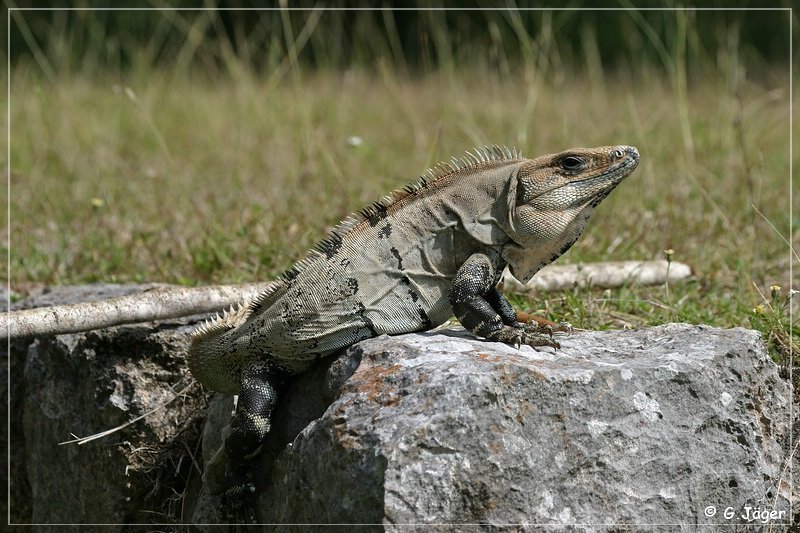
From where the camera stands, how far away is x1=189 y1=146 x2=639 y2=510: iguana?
12.0 ft

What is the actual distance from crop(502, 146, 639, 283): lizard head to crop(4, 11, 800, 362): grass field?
918mm

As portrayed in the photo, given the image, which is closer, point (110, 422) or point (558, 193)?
point (558, 193)

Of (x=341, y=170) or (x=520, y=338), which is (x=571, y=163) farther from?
(x=341, y=170)

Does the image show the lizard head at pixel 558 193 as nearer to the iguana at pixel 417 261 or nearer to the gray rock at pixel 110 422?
the iguana at pixel 417 261

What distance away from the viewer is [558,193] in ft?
12.0

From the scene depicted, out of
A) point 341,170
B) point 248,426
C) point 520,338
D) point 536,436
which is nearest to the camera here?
point 536,436

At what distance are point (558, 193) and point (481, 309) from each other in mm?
546

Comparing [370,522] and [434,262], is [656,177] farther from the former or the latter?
[370,522]

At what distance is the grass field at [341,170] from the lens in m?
5.69

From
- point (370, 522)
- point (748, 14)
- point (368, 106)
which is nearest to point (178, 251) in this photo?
point (370, 522)

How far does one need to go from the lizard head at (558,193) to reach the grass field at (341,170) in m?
0.92

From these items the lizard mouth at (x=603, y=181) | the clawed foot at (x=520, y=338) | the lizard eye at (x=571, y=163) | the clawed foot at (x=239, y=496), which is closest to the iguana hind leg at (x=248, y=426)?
the clawed foot at (x=239, y=496)

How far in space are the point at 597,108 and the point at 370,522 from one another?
315 inches

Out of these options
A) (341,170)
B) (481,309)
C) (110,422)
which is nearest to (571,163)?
(481,309)
